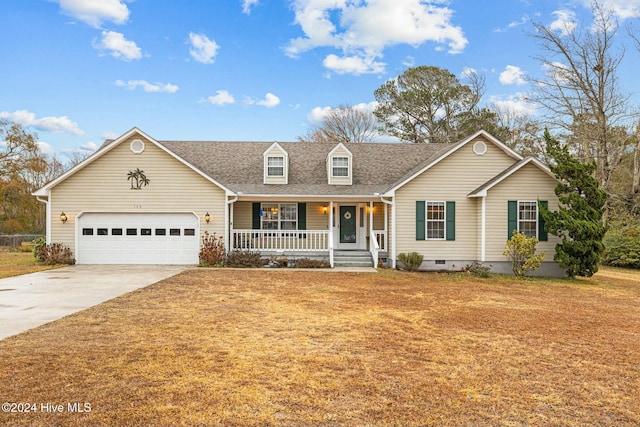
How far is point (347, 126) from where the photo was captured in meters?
34.2

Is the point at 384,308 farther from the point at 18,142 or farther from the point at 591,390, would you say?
the point at 18,142

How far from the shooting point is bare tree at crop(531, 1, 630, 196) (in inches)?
811

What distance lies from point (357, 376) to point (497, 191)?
12489 millimetres

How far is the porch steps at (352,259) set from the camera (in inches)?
629

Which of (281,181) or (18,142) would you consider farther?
(18,142)

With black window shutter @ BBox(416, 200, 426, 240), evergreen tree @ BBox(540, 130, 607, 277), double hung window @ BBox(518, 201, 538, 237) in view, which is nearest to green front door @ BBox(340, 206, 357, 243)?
black window shutter @ BBox(416, 200, 426, 240)

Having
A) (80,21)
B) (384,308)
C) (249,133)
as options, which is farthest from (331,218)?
(249,133)

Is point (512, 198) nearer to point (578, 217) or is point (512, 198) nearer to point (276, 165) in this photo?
point (578, 217)

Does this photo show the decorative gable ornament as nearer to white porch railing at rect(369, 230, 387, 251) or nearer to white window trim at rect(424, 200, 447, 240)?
white porch railing at rect(369, 230, 387, 251)

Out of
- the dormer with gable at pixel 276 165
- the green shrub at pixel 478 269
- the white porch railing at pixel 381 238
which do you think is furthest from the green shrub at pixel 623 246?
the dormer with gable at pixel 276 165

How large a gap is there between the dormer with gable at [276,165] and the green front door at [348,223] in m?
3.11

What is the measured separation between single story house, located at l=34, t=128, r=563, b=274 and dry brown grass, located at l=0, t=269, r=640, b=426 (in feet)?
20.1

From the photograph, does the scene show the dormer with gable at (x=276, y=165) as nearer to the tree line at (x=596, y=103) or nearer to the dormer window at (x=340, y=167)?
the dormer window at (x=340, y=167)

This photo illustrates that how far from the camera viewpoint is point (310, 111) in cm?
3600
